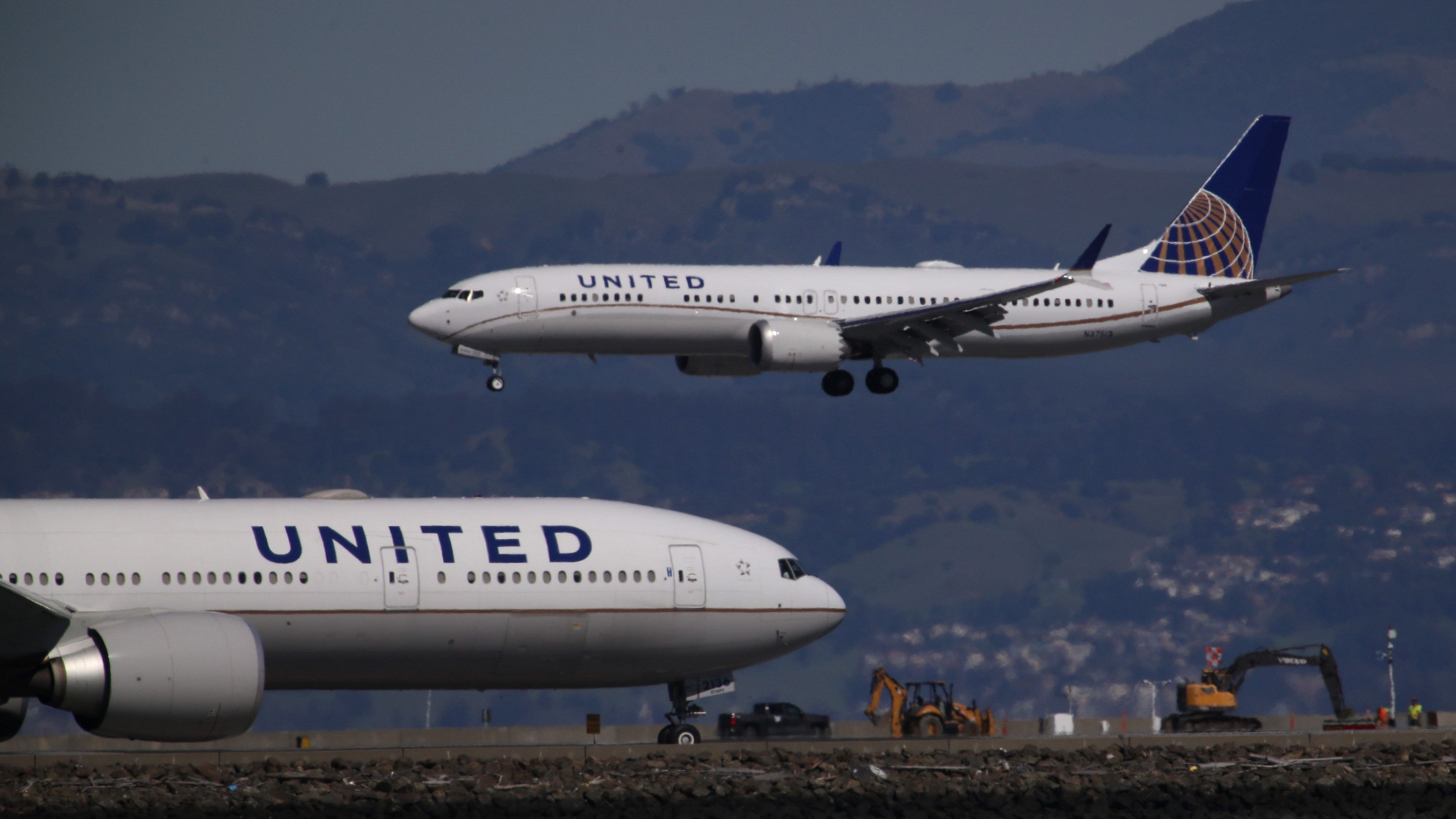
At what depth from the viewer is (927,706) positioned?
48.9m

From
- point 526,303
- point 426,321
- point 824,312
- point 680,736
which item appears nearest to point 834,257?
point 824,312

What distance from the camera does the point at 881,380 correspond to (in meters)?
53.6

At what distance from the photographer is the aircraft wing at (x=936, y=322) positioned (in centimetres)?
5172

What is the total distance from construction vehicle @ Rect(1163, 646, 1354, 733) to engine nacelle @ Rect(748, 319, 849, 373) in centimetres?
1288

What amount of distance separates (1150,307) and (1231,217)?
10.1 m

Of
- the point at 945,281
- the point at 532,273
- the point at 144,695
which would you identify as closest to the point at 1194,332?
the point at 945,281

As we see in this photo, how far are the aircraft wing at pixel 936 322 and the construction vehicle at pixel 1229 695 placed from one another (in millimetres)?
11099

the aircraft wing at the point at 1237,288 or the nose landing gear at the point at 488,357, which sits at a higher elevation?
the aircraft wing at the point at 1237,288

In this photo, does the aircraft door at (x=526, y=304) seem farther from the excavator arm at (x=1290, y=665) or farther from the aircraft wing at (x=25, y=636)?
the aircraft wing at (x=25, y=636)

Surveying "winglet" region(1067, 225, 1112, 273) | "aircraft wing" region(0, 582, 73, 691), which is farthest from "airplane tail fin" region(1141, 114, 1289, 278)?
"aircraft wing" region(0, 582, 73, 691)

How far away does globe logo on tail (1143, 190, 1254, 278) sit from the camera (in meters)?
61.7

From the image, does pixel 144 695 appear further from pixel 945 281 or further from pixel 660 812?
pixel 945 281

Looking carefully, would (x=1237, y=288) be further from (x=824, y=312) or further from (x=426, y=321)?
(x=426, y=321)

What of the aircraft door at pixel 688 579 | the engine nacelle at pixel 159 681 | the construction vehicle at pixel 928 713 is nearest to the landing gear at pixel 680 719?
the aircraft door at pixel 688 579
